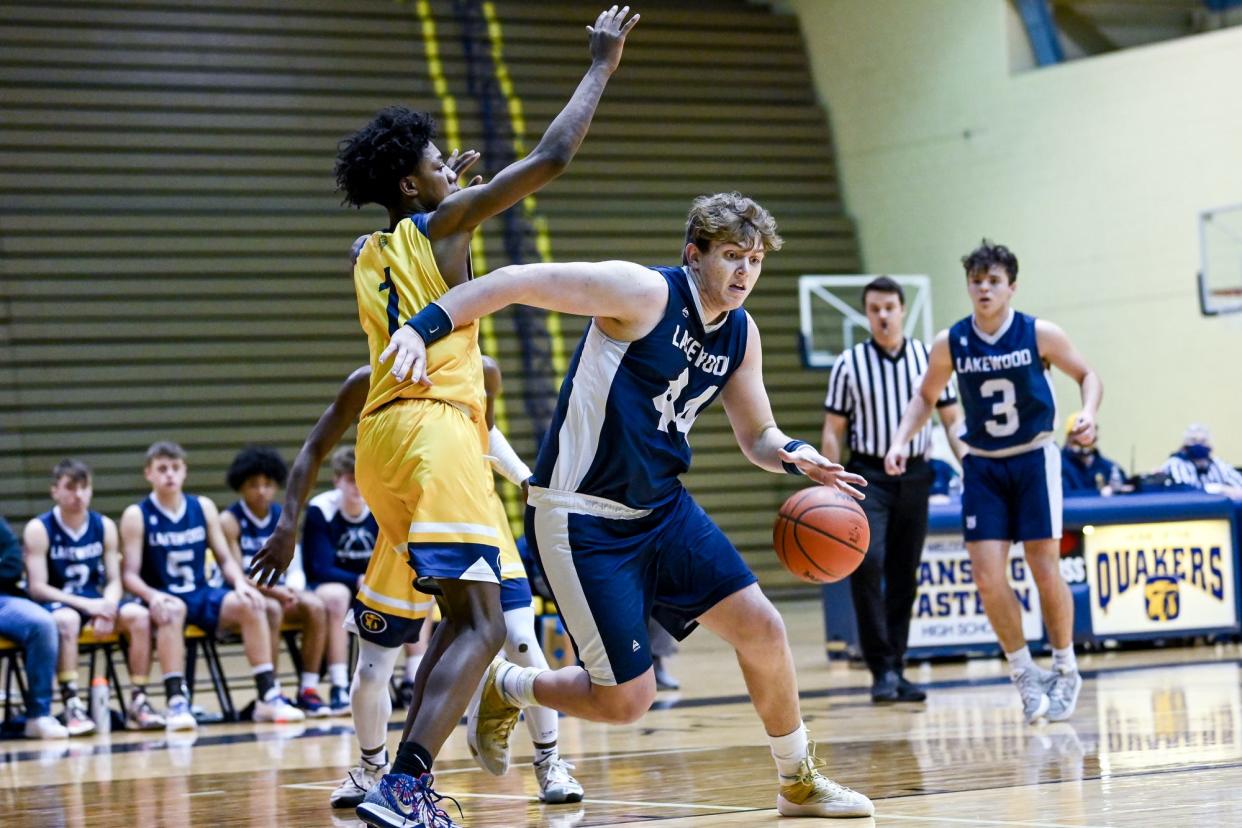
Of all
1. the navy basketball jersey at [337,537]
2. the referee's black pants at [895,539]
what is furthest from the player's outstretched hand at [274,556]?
the navy basketball jersey at [337,537]

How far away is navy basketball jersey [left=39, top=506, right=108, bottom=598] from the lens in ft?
29.8

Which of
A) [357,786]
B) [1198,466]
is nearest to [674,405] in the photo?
[357,786]

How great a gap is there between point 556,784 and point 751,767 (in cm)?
91

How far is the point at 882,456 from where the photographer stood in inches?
332

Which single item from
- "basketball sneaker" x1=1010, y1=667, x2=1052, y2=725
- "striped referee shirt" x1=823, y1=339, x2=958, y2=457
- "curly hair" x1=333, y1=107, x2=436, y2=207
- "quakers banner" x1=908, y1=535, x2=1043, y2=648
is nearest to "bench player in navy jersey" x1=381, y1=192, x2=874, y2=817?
"curly hair" x1=333, y1=107, x2=436, y2=207

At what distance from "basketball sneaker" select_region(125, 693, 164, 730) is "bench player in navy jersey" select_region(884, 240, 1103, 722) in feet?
13.4

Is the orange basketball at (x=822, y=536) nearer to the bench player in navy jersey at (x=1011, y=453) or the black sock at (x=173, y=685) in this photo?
the bench player in navy jersey at (x=1011, y=453)

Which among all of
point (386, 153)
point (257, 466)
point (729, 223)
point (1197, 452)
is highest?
point (386, 153)

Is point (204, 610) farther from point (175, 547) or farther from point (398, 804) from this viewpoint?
point (398, 804)

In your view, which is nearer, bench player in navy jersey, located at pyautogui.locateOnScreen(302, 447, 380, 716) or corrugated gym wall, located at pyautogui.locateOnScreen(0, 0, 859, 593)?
bench player in navy jersey, located at pyautogui.locateOnScreen(302, 447, 380, 716)

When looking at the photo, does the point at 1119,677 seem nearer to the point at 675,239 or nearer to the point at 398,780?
the point at 398,780

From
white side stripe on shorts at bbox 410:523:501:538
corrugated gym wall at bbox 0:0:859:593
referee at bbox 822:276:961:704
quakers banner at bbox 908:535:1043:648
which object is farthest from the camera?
corrugated gym wall at bbox 0:0:859:593

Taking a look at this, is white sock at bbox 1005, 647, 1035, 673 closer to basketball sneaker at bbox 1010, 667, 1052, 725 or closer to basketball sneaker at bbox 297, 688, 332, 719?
basketball sneaker at bbox 1010, 667, 1052, 725

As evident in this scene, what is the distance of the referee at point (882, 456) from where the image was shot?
27.2ft
